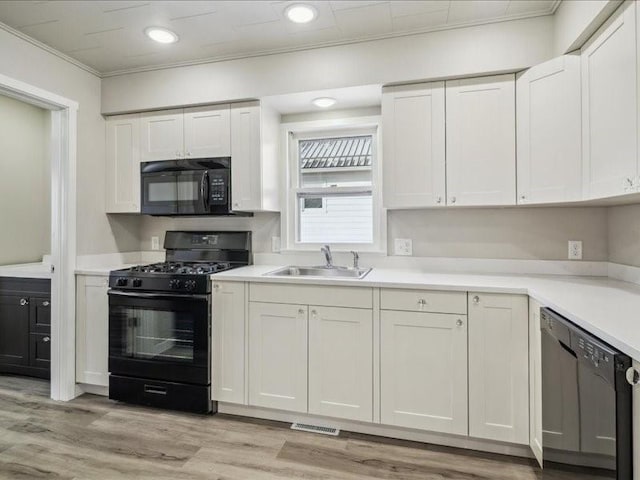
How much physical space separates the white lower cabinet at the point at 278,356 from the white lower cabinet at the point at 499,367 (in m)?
0.98

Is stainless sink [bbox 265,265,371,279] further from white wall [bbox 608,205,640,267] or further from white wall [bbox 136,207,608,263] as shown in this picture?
white wall [bbox 608,205,640,267]

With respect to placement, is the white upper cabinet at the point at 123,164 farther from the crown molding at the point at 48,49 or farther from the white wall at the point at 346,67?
the crown molding at the point at 48,49

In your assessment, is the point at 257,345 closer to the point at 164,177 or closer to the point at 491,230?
the point at 164,177

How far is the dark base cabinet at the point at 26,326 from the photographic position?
122 inches

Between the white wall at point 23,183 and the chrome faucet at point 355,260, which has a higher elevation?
the white wall at point 23,183

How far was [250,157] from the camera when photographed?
2.74 meters

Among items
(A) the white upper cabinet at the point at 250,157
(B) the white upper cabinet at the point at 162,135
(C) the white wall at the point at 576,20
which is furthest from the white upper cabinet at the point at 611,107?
(B) the white upper cabinet at the point at 162,135

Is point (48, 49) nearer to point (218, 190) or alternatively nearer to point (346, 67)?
point (218, 190)

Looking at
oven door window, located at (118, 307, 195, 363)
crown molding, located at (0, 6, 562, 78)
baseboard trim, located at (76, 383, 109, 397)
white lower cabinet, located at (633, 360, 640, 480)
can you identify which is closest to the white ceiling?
crown molding, located at (0, 6, 562, 78)

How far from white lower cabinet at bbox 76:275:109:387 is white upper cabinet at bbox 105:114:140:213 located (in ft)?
2.18

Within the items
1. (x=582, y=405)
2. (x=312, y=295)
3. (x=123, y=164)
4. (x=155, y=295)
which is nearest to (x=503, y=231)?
(x=312, y=295)

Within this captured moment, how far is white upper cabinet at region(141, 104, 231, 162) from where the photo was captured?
9.18ft

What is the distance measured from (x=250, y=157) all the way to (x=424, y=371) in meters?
1.87

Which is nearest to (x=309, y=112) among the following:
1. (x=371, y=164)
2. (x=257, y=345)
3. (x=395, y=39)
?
(x=371, y=164)
